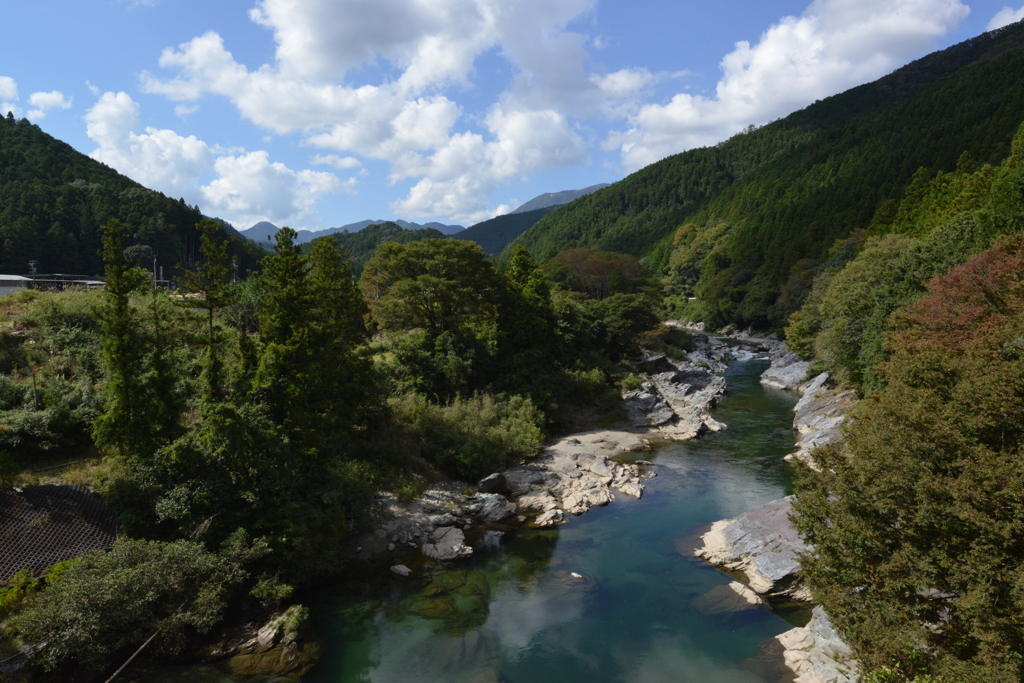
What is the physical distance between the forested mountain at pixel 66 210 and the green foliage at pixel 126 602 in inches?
1814

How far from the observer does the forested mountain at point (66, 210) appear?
53.7 m

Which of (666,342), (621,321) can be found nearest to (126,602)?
(621,321)

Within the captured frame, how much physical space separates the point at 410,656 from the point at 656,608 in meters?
6.94

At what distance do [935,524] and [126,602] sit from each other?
51.5 feet

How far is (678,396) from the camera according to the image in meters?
40.0

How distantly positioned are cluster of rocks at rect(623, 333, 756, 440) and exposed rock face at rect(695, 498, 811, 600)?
12435mm

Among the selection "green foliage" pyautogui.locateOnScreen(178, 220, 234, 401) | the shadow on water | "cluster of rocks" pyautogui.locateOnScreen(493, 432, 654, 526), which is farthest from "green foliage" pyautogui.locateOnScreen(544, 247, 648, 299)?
"green foliage" pyautogui.locateOnScreen(178, 220, 234, 401)

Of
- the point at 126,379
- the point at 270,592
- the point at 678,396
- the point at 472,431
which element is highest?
the point at 126,379

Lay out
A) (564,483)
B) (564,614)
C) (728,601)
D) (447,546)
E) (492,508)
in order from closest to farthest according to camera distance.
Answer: (564,614) < (728,601) < (447,546) < (492,508) < (564,483)

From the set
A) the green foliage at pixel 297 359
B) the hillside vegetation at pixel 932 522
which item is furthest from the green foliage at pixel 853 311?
the green foliage at pixel 297 359

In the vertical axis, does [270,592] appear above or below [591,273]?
below

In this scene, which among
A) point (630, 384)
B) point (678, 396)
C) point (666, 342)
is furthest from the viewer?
point (666, 342)

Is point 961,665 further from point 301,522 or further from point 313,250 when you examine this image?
point 313,250

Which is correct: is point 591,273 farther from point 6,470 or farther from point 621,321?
point 6,470
